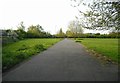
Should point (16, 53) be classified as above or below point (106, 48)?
above

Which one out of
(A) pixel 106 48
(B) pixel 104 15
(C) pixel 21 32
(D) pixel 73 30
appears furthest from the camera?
(D) pixel 73 30

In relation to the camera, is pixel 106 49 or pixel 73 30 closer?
pixel 106 49

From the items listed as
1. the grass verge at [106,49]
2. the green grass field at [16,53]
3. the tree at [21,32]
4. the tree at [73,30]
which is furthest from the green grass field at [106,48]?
the tree at [73,30]

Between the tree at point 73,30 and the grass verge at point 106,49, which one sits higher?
the tree at point 73,30

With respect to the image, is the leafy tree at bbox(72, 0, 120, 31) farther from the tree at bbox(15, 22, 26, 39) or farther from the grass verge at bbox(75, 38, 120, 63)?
the tree at bbox(15, 22, 26, 39)

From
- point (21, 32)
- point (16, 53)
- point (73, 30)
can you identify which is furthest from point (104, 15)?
point (73, 30)

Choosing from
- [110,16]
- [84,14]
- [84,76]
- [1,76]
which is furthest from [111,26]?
[1,76]

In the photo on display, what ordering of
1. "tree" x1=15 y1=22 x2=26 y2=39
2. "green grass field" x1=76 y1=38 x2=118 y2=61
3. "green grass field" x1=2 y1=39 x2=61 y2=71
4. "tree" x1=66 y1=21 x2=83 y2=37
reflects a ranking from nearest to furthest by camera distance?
"green grass field" x1=2 y1=39 x2=61 y2=71, "green grass field" x1=76 y1=38 x2=118 y2=61, "tree" x1=15 y1=22 x2=26 y2=39, "tree" x1=66 y1=21 x2=83 y2=37

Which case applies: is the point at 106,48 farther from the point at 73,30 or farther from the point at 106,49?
the point at 73,30

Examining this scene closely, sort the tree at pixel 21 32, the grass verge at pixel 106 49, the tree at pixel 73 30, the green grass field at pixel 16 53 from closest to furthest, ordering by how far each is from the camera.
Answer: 1. the green grass field at pixel 16 53
2. the grass verge at pixel 106 49
3. the tree at pixel 21 32
4. the tree at pixel 73 30

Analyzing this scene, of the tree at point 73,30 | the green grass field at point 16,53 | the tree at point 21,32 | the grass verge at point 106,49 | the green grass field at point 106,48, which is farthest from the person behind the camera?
the tree at point 73,30

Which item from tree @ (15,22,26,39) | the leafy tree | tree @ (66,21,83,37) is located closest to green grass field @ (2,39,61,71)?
the leafy tree

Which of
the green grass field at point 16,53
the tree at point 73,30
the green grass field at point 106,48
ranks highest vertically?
the tree at point 73,30

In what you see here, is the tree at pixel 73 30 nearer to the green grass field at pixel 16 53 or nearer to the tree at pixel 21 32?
the tree at pixel 21 32
